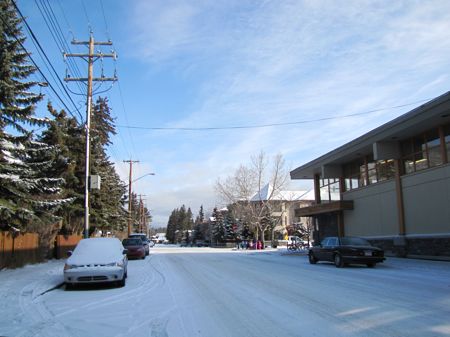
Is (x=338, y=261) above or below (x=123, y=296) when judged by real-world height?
above

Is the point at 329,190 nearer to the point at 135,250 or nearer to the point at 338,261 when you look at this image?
the point at 135,250

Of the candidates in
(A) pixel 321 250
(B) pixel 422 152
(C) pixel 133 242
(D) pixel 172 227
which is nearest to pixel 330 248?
(A) pixel 321 250

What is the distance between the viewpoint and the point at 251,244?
61375 mm

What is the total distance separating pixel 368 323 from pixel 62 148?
978 inches

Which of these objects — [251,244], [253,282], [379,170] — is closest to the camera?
[253,282]

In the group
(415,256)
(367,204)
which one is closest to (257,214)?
(367,204)

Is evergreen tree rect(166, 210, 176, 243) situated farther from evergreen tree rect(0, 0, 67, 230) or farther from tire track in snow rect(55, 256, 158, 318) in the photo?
A: tire track in snow rect(55, 256, 158, 318)

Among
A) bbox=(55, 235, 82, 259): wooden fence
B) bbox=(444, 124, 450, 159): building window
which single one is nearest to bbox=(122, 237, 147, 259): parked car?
bbox=(55, 235, 82, 259): wooden fence

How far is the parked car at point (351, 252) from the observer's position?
20.9 metres

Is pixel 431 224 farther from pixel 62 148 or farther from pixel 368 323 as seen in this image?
pixel 62 148

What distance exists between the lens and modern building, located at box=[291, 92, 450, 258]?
24.5 m

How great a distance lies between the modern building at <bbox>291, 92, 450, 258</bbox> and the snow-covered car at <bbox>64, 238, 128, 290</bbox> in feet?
53.1

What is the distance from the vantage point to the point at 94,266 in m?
13.9

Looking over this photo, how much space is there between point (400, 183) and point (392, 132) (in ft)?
11.5
